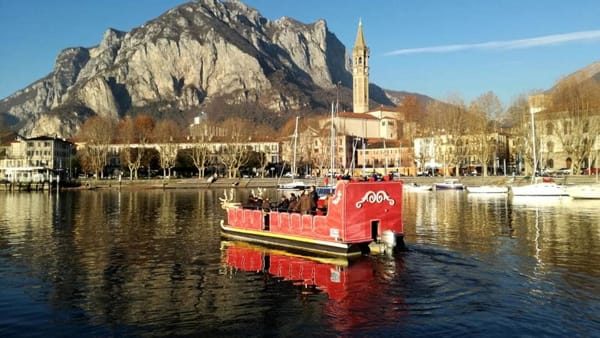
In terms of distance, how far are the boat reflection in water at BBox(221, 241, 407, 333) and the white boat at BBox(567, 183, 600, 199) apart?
50542 millimetres

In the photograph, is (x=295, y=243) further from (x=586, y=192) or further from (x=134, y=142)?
(x=134, y=142)

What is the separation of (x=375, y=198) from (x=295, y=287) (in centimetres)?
732

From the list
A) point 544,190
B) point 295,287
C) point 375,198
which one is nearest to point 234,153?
point 544,190

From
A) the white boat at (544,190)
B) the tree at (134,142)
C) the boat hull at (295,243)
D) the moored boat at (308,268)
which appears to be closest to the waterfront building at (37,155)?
the tree at (134,142)

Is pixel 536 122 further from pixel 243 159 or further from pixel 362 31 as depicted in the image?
pixel 362 31

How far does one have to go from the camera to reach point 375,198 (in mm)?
24359

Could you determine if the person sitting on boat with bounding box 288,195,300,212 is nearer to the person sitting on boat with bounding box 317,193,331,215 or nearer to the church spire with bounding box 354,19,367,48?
the person sitting on boat with bounding box 317,193,331,215

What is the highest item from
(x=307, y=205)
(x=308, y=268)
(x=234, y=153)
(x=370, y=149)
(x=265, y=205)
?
(x=370, y=149)

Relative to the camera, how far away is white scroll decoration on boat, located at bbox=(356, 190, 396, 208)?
2388 cm

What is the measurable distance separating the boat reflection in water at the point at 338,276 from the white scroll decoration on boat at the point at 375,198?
2579mm

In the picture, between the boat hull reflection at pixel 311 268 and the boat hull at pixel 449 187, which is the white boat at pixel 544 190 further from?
the boat hull reflection at pixel 311 268

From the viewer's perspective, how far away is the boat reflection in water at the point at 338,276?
49.8 feet

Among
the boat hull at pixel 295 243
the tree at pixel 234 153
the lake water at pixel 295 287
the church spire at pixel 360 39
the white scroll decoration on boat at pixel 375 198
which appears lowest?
the lake water at pixel 295 287

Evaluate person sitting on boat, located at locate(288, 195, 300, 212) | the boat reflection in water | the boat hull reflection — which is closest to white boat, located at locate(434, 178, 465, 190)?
person sitting on boat, located at locate(288, 195, 300, 212)
